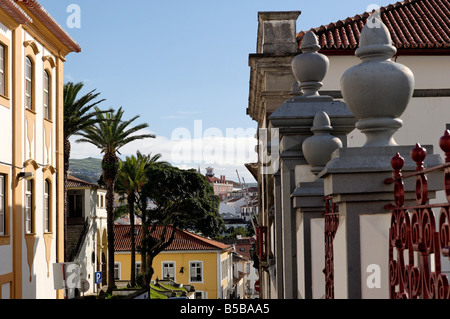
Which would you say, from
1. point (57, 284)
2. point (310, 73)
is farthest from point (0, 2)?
point (310, 73)

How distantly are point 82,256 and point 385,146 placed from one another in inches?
1722

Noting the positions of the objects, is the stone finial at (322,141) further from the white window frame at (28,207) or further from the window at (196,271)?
the window at (196,271)

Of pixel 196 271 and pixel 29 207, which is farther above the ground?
pixel 29 207

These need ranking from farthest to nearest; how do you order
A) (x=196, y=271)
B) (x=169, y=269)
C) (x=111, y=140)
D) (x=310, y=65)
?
(x=196, y=271) < (x=169, y=269) < (x=111, y=140) < (x=310, y=65)

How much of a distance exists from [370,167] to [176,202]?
53.6m

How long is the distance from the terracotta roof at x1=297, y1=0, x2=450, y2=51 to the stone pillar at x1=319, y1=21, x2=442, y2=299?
16.1m

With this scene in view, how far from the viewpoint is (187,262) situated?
6372 centimetres

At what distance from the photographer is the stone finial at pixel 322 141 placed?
5551 millimetres

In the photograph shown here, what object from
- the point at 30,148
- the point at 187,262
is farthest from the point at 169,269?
the point at 30,148

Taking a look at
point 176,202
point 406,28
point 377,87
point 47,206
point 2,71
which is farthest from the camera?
point 176,202

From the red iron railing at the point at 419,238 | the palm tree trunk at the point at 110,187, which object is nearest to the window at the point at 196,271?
the palm tree trunk at the point at 110,187

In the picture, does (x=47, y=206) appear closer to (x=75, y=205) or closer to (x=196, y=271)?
(x=75, y=205)

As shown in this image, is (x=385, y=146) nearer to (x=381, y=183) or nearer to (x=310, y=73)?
(x=381, y=183)

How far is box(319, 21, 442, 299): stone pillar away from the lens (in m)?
3.38
